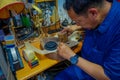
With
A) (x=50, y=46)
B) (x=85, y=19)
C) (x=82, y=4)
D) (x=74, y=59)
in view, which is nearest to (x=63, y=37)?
(x=50, y=46)

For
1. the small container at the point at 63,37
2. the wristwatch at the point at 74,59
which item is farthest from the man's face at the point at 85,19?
the small container at the point at 63,37

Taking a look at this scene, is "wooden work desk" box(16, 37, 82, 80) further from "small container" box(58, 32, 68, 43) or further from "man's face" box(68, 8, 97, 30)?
"man's face" box(68, 8, 97, 30)

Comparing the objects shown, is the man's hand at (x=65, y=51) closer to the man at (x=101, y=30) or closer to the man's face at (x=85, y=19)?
the man at (x=101, y=30)

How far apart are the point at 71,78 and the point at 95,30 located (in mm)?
481

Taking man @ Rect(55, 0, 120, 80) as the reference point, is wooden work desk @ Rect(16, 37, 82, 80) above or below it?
below

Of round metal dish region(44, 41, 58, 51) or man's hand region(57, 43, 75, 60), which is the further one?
round metal dish region(44, 41, 58, 51)

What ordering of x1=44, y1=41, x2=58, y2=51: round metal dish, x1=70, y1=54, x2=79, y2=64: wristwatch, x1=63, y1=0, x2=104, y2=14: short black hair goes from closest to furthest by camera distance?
x1=63, y1=0, x2=104, y2=14: short black hair
x1=70, y1=54, x2=79, y2=64: wristwatch
x1=44, y1=41, x2=58, y2=51: round metal dish

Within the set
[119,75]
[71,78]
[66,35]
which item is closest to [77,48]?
[66,35]

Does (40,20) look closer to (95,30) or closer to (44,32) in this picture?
(44,32)

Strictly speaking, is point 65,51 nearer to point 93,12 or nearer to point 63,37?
point 63,37

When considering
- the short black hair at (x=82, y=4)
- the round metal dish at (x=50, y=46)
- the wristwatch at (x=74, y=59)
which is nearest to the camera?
the short black hair at (x=82, y=4)

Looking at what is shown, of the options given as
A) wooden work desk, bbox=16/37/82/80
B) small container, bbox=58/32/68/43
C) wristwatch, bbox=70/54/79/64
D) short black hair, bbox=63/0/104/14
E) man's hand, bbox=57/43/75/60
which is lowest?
wooden work desk, bbox=16/37/82/80

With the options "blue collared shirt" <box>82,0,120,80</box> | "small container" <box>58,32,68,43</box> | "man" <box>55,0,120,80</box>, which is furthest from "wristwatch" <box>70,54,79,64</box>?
"small container" <box>58,32,68,43</box>

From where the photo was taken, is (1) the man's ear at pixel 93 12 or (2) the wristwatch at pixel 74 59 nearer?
(1) the man's ear at pixel 93 12
